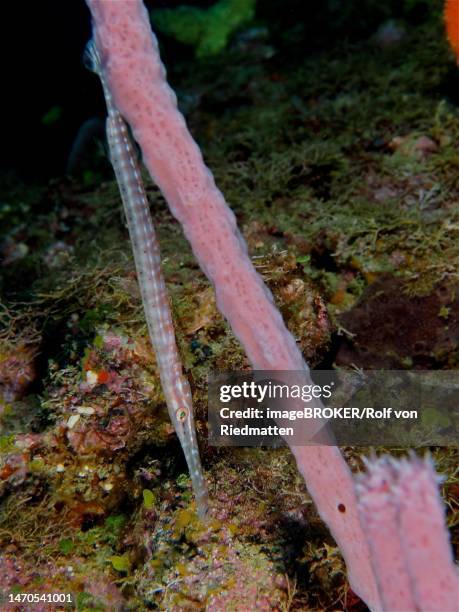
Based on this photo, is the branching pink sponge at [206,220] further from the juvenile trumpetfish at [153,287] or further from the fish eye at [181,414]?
the fish eye at [181,414]

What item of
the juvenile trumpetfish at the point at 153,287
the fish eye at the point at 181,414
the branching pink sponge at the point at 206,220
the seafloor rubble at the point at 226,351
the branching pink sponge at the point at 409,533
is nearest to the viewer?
the branching pink sponge at the point at 409,533

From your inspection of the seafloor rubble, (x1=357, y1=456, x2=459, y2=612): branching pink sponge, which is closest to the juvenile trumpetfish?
the seafloor rubble

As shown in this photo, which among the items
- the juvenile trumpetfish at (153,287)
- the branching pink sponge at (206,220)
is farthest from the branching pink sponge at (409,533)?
the juvenile trumpetfish at (153,287)

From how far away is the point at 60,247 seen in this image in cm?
575

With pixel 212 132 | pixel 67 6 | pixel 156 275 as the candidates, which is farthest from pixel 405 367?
pixel 67 6

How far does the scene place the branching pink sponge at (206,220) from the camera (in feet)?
6.55

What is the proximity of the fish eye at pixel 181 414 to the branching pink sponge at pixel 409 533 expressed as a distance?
1.53 m

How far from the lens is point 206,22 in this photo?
9.33 meters
